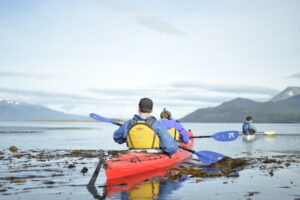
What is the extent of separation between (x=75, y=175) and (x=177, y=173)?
400 centimetres

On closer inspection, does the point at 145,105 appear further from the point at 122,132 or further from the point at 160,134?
the point at 122,132

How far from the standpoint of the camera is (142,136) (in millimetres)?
11383

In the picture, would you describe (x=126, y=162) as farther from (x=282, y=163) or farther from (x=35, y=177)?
(x=282, y=163)

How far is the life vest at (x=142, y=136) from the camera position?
36.6 ft

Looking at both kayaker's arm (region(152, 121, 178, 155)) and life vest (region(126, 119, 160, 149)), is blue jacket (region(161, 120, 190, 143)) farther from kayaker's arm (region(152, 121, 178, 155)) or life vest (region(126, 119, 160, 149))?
life vest (region(126, 119, 160, 149))

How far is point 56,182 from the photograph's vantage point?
10.8m

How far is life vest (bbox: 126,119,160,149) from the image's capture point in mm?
11141

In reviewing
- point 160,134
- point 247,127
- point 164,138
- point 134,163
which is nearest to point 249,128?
point 247,127

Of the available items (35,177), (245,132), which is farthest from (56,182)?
(245,132)

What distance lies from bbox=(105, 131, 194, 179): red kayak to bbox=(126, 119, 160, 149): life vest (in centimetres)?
34

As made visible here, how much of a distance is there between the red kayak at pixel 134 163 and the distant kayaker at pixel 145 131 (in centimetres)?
41

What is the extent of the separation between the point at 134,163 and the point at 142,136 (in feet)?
3.21

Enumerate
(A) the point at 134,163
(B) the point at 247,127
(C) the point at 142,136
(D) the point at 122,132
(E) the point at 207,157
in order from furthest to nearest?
(B) the point at 247,127 → (E) the point at 207,157 → (D) the point at 122,132 → (C) the point at 142,136 → (A) the point at 134,163

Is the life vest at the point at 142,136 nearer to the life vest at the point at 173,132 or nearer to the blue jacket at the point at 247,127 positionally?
the life vest at the point at 173,132
